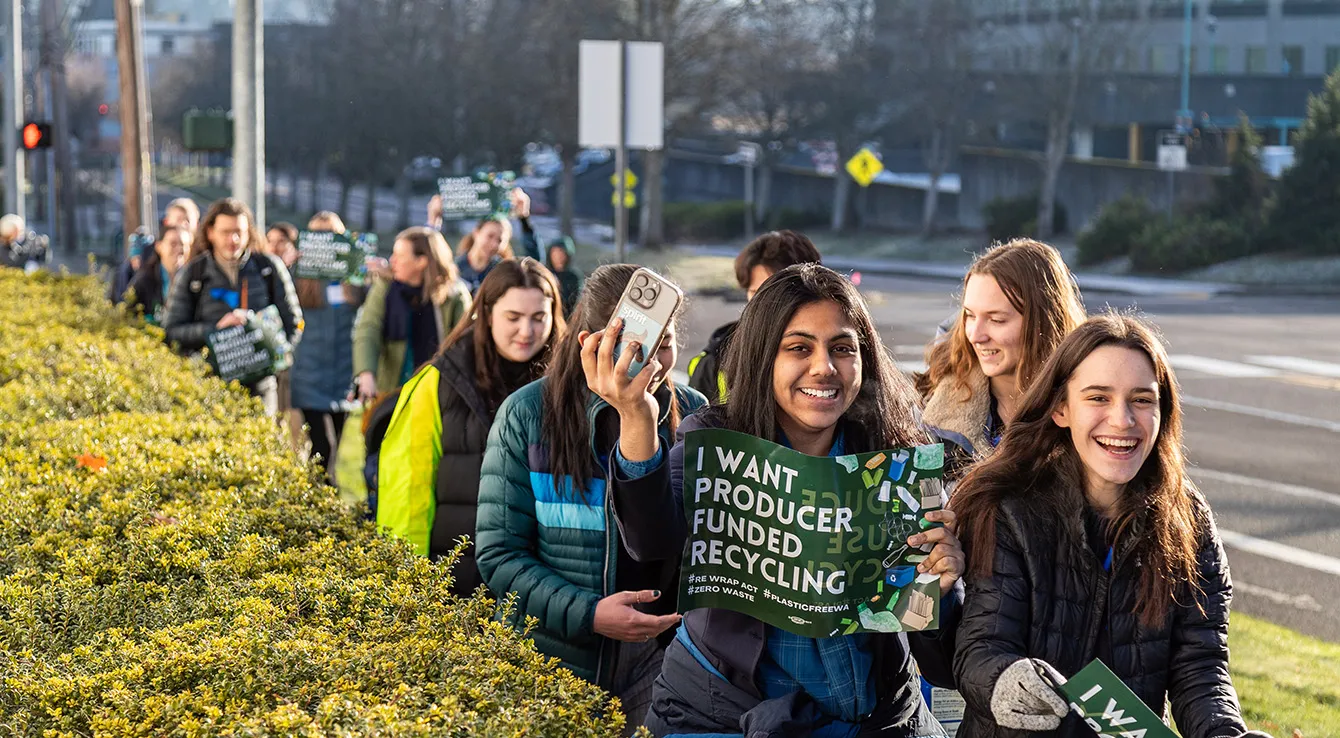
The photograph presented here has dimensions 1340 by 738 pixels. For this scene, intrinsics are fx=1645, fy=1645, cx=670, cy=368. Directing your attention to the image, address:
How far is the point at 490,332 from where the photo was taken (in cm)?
573

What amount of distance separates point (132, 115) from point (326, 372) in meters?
8.40

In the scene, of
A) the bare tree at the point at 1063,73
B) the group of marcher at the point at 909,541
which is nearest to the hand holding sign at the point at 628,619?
the group of marcher at the point at 909,541

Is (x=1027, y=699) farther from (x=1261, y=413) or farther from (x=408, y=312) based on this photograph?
(x=1261, y=413)

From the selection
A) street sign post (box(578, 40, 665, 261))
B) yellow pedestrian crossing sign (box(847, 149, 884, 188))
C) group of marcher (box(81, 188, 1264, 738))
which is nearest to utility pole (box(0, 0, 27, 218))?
street sign post (box(578, 40, 665, 261))

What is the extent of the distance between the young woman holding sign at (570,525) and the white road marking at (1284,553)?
6.52 m

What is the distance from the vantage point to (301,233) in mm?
11992

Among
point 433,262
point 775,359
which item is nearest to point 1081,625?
point 775,359

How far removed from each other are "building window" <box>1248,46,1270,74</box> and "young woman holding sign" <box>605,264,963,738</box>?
68.1 m

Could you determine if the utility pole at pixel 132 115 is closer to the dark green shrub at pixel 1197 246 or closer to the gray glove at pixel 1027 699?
the gray glove at pixel 1027 699

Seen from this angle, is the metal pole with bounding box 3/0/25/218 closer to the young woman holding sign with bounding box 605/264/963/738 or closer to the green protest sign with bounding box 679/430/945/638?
the young woman holding sign with bounding box 605/264/963/738

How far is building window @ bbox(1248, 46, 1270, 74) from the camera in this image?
2638 inches

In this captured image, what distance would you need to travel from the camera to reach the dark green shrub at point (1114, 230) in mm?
42188

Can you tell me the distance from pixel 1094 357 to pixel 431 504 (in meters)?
2.57

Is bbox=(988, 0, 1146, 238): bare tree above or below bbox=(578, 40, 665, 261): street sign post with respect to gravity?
above
